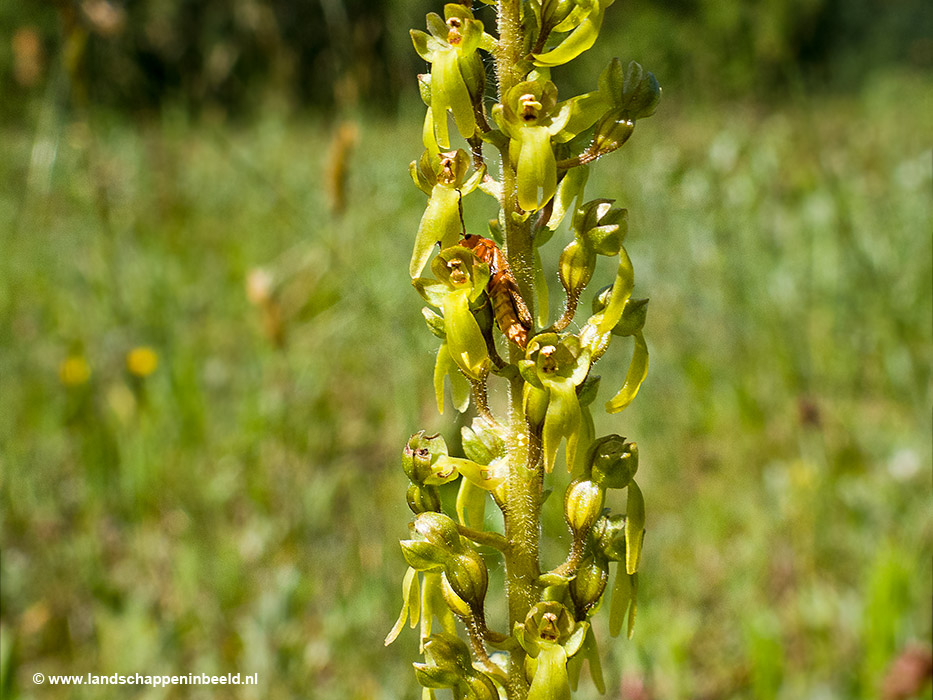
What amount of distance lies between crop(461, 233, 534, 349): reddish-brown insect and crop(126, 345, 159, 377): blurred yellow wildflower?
2512 mm

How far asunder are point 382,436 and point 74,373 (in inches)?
46.6

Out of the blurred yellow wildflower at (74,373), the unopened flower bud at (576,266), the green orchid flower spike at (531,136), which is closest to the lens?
the green orchid flower spike at (531,136)

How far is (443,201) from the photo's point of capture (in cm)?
106

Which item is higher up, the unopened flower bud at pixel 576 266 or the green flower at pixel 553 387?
the unopened flower bud at pixel 576 266

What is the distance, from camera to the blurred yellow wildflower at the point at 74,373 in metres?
3.18

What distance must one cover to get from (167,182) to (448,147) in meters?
5.95

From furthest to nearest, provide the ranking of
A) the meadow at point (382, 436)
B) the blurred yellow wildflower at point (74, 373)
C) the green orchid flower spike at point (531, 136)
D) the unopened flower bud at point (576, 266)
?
the blurred yellow wildflower at point (74, 373) < the meadow at point (382, 436) < the unopened flower bud at point (576, 266) < the green orchid flower spike at point (531, 136)

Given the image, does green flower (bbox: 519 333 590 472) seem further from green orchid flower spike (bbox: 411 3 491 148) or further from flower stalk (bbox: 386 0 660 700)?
green orchid flower spike (bbox: 411 3 491 148)

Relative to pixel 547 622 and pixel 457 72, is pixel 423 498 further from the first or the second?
pixel 457 72

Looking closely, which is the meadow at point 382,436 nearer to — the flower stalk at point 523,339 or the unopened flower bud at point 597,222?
the flower stalk at point 523,339

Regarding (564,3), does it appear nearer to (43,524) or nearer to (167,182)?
(43,524)

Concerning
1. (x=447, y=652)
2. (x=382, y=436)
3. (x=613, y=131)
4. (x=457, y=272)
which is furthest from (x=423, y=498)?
(x=382, y=436)

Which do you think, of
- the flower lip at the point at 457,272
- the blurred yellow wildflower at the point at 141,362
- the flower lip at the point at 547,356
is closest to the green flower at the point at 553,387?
the flower lip at the point at 547,356

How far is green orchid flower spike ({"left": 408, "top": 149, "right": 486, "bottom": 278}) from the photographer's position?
106 cm
